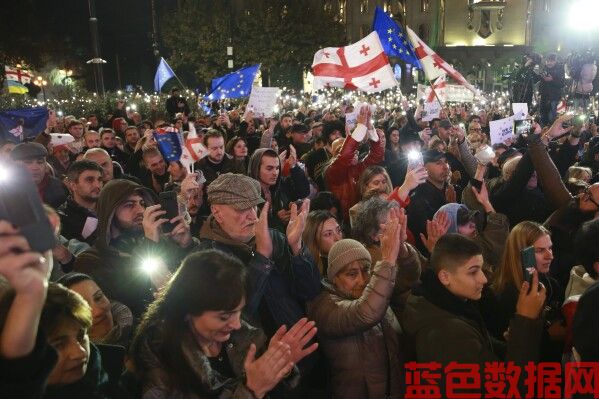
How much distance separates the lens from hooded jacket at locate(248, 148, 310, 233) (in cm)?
595

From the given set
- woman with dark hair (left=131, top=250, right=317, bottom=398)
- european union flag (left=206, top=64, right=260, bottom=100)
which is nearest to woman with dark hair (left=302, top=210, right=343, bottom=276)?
woman with dark hair (left=131, top=250, right=317, bottom=398)

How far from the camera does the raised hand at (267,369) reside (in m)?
2.39

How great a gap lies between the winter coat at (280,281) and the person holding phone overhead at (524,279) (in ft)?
4.09

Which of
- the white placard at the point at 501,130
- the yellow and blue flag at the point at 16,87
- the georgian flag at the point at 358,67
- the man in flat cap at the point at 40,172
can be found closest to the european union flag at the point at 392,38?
the georgian flag at the point at 358,67

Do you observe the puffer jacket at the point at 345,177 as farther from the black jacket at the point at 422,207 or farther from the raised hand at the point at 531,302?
the raised hand at the point at 531,302

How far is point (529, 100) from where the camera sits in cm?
1407

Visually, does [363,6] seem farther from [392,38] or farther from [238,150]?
[238,150]

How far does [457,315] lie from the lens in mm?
3061

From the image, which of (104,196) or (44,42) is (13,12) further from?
(104,196)

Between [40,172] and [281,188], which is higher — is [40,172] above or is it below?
above

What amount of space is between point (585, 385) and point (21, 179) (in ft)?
8.63

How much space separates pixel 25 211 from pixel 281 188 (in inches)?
204

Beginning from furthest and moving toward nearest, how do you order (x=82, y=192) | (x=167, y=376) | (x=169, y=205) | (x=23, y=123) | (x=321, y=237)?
(x=23, y=123)
(x=82, y=192)
(x=321, y=237)
(x=169, y=205)
(x=167, y=376)

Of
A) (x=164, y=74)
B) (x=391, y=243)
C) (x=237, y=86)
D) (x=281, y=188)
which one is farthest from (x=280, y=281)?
(x=164, y=74)
